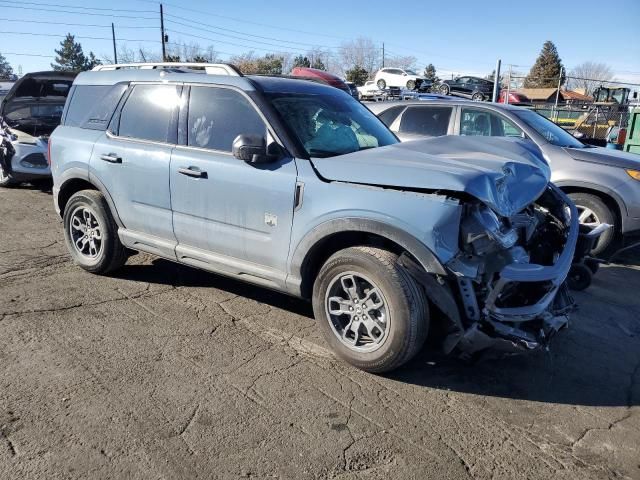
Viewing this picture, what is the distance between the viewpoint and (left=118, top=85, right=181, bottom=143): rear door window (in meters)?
4.56

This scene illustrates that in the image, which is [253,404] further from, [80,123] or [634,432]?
[80,123]

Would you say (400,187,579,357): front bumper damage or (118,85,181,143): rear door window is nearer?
(400,187,579,357): front bumper damage

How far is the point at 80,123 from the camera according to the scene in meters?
5.27

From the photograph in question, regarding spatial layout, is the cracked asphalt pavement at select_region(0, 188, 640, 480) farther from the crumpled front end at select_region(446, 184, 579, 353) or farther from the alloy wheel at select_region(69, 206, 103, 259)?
the alloy wheel at select_region(69, 206, 103, 259)

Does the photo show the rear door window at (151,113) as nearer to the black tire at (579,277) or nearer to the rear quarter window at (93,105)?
the rear quarter window at (93,105)

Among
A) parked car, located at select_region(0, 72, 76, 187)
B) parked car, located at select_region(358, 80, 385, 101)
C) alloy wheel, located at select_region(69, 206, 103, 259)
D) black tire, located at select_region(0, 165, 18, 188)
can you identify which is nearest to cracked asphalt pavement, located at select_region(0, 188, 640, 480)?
alloy wheel, located at select_region(69, 206, 103, 259)

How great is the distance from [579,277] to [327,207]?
279cm

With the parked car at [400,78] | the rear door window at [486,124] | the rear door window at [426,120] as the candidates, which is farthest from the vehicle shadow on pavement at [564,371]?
the parked car at [400,78]

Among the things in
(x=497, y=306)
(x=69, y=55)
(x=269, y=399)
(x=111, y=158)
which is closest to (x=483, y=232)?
(x=497, y=306)

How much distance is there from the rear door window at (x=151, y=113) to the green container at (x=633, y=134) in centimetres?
998

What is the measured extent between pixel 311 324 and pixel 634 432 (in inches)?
90.9

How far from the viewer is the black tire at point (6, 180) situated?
9835 millimetres

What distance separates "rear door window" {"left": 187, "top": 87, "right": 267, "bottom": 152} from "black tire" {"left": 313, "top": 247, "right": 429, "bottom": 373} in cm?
122

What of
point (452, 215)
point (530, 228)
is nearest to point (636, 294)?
point (530, 228)
